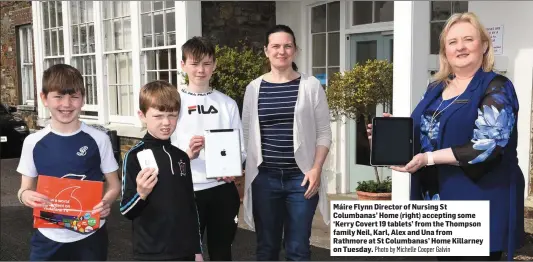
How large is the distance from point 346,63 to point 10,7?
9.77 meters

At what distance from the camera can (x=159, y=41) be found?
8.34 meters

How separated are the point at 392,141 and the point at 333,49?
5093 mm

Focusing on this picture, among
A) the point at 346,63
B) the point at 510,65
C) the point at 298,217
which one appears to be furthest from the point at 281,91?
the point at 346,63

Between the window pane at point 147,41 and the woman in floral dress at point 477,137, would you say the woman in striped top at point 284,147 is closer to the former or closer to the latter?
the woman in floral dress at point 477,137

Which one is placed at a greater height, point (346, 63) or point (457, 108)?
point (346, 63)

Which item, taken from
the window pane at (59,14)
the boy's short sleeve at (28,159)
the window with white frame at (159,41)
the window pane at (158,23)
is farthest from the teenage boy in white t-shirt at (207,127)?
the window pane at (59,14)

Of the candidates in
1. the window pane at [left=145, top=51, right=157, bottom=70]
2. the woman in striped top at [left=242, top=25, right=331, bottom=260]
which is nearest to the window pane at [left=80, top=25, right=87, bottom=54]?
the window pane at [left=145, top=51, right=157, bottom=70]

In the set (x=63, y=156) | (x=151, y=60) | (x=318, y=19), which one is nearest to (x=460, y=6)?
(x=318, y=19)

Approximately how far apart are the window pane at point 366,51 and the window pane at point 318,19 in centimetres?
74

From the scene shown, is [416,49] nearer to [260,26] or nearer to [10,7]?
[260,26]

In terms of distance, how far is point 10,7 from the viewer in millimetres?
13039

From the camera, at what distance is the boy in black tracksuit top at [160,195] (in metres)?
2.45

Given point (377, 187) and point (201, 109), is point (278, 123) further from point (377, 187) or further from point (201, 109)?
point (377, 187)

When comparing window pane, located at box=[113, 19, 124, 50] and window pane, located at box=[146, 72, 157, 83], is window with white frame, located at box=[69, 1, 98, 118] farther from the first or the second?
window pane, located at box=[146, 72, 157, 83]
